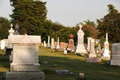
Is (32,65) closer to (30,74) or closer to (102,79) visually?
(30,74)

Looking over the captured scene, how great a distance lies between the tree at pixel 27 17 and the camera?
5962 centimetres

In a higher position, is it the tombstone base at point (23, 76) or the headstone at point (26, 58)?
the headstone at point (26, 58)

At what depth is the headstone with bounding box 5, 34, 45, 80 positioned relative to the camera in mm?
9078

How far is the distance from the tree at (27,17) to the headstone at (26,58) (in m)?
49.2

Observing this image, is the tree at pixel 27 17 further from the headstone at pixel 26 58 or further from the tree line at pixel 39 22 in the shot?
the headstone at pixel 26 58

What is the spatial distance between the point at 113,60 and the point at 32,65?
25.3 feet

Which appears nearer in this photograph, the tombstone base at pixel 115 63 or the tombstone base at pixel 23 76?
the tombstone base at pixel 23 76

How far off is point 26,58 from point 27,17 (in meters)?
52.4

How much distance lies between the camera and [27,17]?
2394 inches

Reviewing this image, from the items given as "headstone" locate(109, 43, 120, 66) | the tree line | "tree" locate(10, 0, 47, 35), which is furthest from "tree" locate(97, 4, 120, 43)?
"headstone" locate(109, 43, 120, 66)

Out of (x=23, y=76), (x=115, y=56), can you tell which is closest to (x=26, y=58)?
(x=23, y=76)

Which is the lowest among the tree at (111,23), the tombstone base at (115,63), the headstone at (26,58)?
the tombstone base at (115,63)

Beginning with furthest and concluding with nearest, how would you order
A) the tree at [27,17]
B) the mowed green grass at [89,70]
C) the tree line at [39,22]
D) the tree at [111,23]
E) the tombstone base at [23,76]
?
the tree at [27,17] < the tree line at [39,22] < the tree at [111,23] < the mowed green grass at [89,70] < the tombstone base at [23,76]

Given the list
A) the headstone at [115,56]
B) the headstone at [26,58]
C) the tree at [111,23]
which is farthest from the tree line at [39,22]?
the headstone at [26,58]
